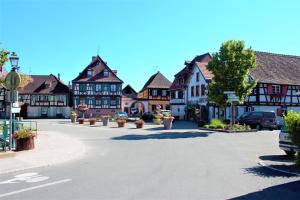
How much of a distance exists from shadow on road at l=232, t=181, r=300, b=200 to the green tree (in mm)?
22812

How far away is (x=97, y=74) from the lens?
69.6 metres

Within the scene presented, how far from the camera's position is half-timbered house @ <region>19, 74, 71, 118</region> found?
70688mm

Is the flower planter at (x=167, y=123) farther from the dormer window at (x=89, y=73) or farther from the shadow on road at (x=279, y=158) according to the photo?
the dormer window at (x=89, y=73)

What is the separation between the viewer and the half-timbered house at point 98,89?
2714 inches

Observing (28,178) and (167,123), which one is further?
(167,123)

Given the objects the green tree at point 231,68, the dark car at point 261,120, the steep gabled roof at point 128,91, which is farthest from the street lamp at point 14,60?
the steep gabled roof at point 128,91

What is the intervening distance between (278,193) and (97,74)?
205ft

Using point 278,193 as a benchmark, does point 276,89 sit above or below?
above

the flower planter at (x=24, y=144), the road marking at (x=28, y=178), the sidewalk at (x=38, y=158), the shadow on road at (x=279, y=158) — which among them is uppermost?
the flower planter at (x=24, y=144)

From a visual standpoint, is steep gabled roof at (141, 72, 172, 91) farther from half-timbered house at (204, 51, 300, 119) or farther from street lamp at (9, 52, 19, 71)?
street lamp at (9, 52, 19, 71)

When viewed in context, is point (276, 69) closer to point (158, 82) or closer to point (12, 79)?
point (158, 82)

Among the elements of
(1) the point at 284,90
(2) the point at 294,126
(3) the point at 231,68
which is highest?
(3) the point at 231,68

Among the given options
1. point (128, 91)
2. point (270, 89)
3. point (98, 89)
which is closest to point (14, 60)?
point (270, 89)

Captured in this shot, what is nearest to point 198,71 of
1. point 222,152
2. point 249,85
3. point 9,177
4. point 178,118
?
point 178,118
